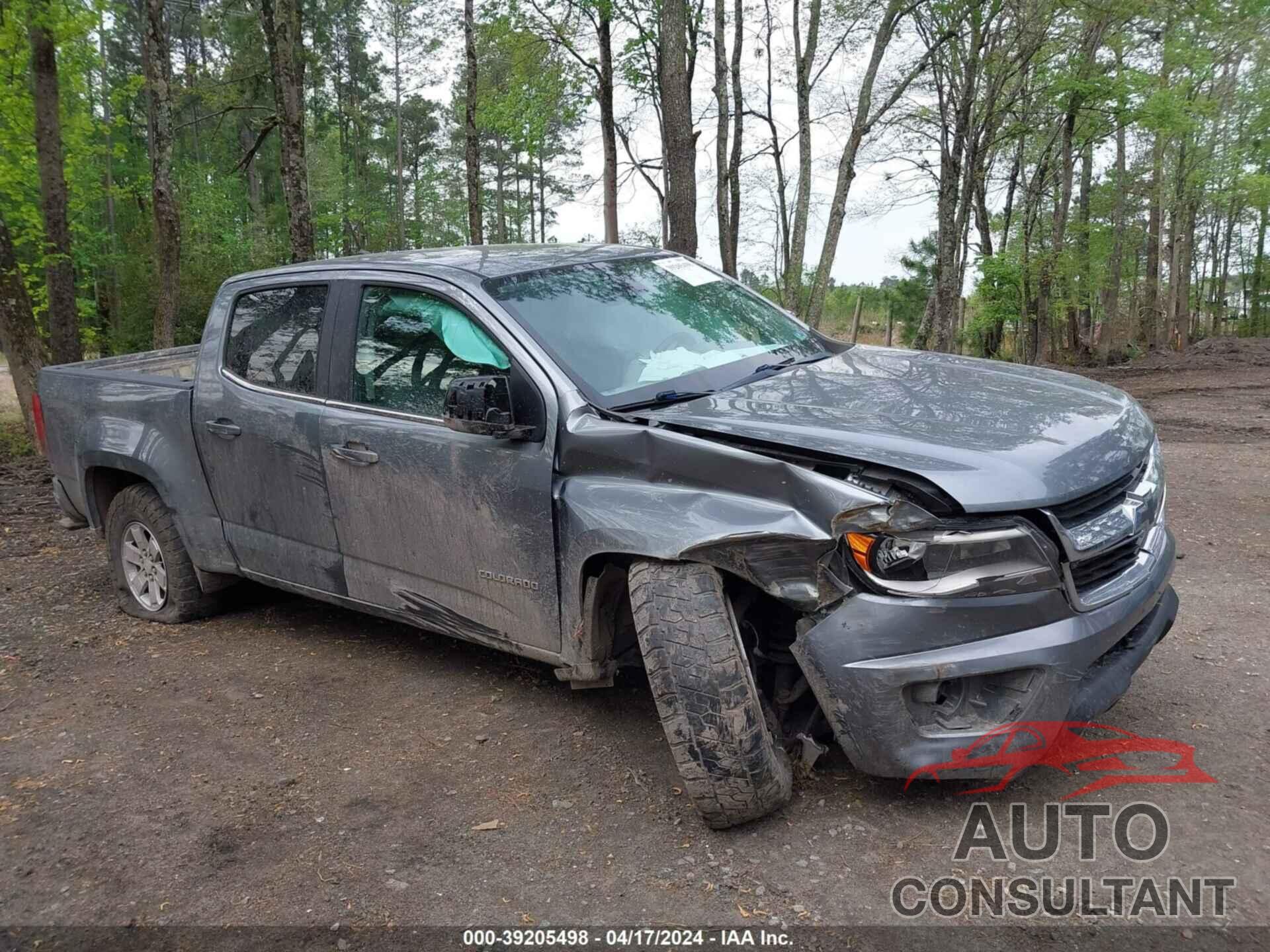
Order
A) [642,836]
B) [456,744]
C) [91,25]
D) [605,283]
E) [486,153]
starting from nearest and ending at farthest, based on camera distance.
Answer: [642,836], [456,744], [605,283], [91,25], [486,153]

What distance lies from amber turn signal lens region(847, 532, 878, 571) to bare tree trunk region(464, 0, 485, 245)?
570 inches

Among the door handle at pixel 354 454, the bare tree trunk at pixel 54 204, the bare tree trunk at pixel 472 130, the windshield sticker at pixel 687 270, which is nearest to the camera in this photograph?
the door handle at pixel 354 454

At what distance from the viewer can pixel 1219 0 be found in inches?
817

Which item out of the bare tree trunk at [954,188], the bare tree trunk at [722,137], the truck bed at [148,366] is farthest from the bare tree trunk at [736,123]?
the truck bed at [148,366]

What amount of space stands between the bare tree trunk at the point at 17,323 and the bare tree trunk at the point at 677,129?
6.65 m

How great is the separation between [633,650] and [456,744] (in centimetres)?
82

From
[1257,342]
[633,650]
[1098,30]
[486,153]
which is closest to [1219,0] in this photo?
[1098,30]

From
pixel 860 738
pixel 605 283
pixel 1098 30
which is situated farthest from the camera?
pixel 1098 30

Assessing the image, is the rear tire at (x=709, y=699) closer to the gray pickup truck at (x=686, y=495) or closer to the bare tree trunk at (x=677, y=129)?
the gray pickup truck at (x=686, y=495)

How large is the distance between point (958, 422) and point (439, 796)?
2.20 metres

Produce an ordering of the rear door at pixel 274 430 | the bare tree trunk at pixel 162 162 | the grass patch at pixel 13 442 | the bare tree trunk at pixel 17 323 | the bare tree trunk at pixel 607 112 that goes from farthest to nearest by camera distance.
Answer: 1. the bare tree trunk at pixel 607 112
2. the bare tree trunk at pixel 162 162
3. the grass patch at pixel 13 442
4. the bare tree trunk at pixel 17 323
5. the rear door at pixel 274 430

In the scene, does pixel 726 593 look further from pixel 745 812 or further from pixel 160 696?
pixel 160 696

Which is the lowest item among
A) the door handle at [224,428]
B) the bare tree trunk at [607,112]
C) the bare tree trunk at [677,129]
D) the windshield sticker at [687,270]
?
the door handle at [224,428]

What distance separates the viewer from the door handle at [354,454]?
3975mm
